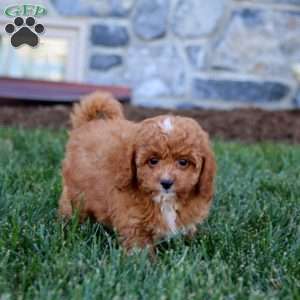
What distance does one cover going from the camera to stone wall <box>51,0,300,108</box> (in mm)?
7664

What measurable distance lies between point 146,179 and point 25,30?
3021mm

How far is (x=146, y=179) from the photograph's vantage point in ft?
9.60

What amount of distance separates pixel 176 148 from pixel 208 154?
0.21 metres

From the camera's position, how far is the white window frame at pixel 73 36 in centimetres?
771

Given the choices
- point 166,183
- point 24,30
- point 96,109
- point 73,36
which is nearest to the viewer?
point 166,183

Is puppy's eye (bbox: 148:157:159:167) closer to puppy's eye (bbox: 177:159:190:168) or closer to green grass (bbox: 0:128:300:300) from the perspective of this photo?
puppy's eye (bbox: 177:159:190:168)

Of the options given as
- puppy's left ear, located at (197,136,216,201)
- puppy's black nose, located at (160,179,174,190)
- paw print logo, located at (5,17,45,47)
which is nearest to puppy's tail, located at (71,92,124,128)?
puppy's left ear, located at (197,136,216,201)

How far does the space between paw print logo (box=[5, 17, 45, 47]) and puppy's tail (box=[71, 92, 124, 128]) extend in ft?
6.19

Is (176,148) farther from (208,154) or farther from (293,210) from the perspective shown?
(293,210)

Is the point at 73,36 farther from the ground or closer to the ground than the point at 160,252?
farther from the ground

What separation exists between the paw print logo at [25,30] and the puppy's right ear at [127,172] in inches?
109

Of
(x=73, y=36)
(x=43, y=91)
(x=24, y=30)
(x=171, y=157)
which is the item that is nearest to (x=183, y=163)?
(x=171, y=157)

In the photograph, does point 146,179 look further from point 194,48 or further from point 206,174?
point 194,48

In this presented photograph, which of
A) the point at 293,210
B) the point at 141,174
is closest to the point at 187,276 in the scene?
the point at 141,174
